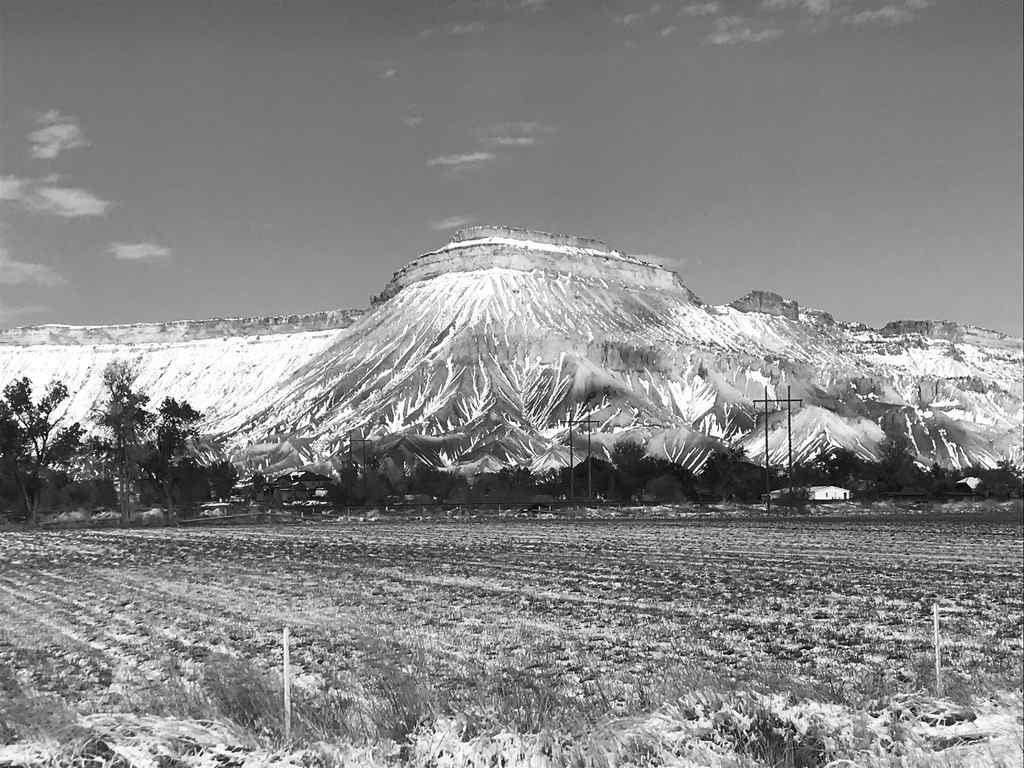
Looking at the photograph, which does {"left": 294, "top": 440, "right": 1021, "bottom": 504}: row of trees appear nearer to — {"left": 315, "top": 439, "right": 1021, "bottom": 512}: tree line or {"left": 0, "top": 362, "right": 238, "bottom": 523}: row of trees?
{"left": 315, "top": 439, "right": 1021, "bottom": 512}: tree line

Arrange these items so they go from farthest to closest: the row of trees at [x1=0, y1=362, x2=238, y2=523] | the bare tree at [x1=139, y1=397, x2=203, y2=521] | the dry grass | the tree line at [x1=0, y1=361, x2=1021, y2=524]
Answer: the bare tree at [x1=139, y1=397, x2=203, y2=521] → the tree line at [x1=0, y1=361, x2=1021, y2=524] → the row of trees at [x1=0, y1=362, x2=238, y2=523] → the dry grass

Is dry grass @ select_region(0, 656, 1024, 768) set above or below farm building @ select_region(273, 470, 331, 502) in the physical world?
below

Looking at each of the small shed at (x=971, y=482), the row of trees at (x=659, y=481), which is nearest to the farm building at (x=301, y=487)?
the row of trees at (x=659, y=481)

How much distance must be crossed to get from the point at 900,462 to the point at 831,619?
111980 mm

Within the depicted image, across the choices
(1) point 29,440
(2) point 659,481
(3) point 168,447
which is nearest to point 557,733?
(1) point 29,440

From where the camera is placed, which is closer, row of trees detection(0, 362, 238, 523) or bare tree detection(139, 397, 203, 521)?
row of trees detection(0, 362, 238, 523)

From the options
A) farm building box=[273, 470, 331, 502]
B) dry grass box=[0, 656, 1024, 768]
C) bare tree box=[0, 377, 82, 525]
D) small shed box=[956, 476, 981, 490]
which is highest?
bare tree box=[0, 377, 82, 525]

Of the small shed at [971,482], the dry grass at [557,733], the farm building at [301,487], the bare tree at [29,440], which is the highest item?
the bare tree at [29,440]

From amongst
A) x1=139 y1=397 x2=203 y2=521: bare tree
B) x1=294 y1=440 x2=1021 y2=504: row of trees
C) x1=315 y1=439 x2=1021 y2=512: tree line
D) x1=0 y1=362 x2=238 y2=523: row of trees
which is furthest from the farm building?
x1=139 y1=397 x2=203 y2=521: bare tree

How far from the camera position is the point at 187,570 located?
1266 inches

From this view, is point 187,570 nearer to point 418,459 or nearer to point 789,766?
point 789,766

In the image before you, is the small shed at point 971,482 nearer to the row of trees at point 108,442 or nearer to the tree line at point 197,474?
the tree line at point 197,474

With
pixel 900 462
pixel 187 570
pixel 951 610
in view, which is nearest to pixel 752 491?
pixel 900 462

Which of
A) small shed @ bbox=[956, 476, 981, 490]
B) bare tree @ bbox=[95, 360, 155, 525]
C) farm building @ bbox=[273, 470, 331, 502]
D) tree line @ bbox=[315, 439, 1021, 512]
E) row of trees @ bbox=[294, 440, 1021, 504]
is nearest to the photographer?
bare tree @ bbox=[95, 360, 155, 525]
